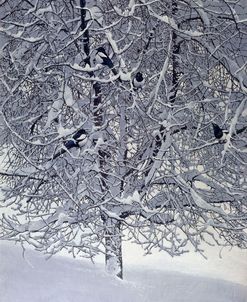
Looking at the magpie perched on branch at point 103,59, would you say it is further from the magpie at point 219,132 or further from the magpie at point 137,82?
the magpie at point 219,132

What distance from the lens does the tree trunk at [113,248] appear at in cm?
214

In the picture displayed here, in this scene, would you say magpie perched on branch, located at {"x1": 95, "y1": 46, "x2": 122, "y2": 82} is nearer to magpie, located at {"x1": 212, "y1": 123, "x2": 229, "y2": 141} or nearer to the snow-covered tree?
the snow-covered tree

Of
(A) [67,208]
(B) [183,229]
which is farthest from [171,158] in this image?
(A) [67,208]

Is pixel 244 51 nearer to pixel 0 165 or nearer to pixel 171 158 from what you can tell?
pixel 171 158

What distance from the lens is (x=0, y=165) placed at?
86.0 inches

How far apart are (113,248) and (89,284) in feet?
0.49

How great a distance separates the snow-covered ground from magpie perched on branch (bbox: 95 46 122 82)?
0.66 m

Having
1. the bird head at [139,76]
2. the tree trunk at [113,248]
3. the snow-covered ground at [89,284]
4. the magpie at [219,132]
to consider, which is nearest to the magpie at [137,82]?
the bird head at [139,76]

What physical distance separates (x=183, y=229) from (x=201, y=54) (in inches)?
23.0

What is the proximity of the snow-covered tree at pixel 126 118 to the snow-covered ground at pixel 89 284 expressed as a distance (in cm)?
7

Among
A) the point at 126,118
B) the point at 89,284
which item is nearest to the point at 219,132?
the point at 126,118

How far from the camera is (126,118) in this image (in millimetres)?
2123

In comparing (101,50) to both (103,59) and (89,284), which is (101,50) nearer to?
(103,59)

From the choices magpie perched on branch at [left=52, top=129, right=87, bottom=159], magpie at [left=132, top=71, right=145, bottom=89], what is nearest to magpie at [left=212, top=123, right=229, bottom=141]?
magpie at [left=132, top=71, right=145, bottom=89]
